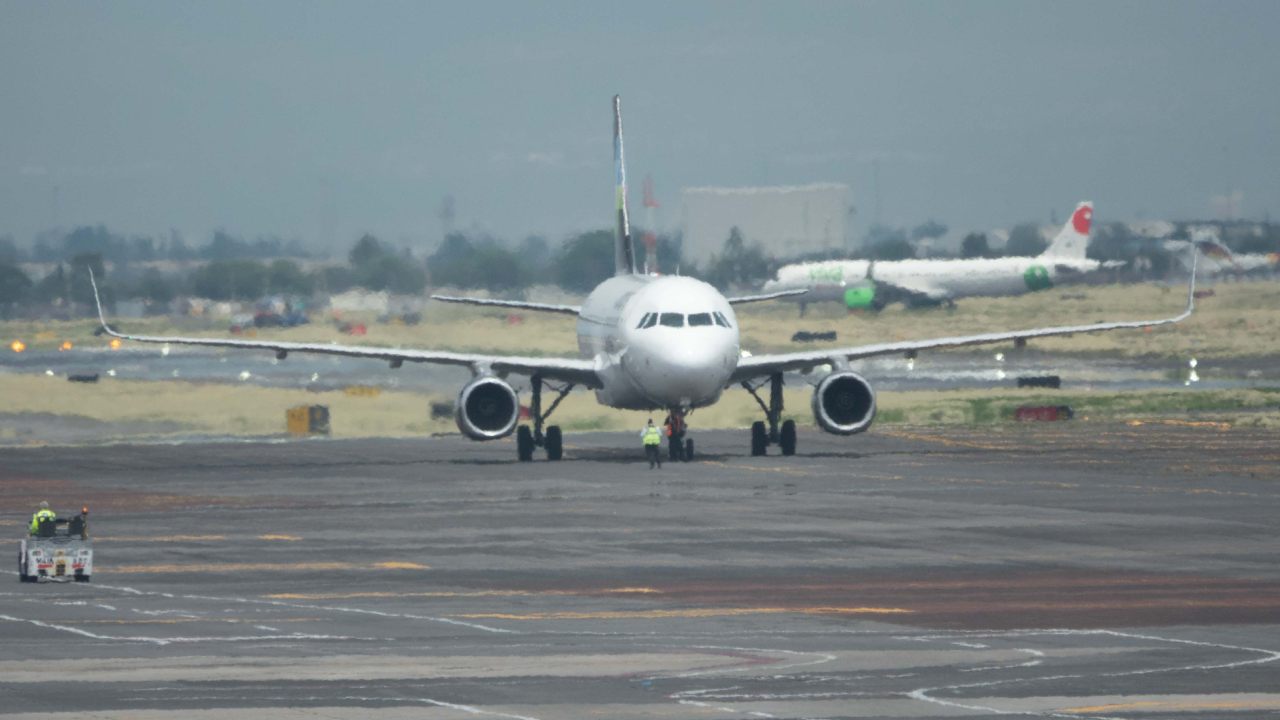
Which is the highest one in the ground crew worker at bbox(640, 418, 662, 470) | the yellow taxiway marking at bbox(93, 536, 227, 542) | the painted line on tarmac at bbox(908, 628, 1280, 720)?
the ground crew worker at bbox(640, 418, 662, 470)

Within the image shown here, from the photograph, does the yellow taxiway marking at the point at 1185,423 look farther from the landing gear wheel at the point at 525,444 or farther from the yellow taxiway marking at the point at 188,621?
the yellow taxiway marking at the point at 188,621

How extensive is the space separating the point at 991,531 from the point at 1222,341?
8178 centimetres

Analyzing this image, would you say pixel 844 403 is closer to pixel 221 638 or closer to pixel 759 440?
pixel 759 440

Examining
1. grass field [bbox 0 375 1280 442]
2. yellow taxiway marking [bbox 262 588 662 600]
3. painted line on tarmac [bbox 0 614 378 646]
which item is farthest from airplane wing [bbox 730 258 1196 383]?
painted line on tarmac [bbox 0 614 378 646]

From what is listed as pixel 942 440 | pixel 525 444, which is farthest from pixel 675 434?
pixel 942 440

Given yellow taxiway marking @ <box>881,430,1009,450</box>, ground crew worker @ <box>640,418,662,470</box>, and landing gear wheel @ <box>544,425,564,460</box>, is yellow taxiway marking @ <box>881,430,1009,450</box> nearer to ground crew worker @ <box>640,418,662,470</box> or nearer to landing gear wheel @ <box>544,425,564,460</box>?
ground crew worker @ <box>640,418,662,470</box>

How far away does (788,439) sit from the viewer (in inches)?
2272

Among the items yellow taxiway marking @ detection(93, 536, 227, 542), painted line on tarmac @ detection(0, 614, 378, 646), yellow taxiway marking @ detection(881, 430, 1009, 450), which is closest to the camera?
painted line on tarmac @ detection(0, 614, 378, 646)

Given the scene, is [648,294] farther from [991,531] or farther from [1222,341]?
[1222,341]

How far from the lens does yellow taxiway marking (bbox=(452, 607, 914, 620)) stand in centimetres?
2736

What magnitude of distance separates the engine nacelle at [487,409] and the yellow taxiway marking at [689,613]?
27789 mm

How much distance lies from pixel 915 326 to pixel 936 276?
90.8 ft

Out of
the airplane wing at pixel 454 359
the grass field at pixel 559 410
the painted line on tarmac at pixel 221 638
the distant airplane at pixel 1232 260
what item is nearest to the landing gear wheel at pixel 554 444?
the airplane wing at pixel 454 359

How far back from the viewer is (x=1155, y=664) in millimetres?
22859
